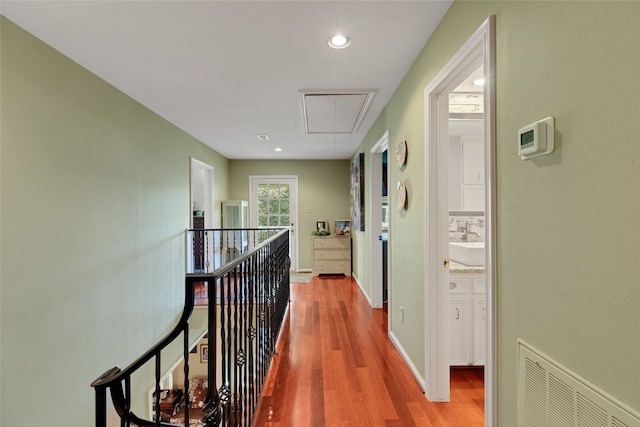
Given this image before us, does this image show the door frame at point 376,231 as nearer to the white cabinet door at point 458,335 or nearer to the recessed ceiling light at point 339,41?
the white cabinet door at point 458,335

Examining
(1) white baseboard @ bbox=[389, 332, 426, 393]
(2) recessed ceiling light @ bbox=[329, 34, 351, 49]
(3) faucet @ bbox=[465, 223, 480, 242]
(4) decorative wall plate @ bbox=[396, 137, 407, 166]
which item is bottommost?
(1) white baseboard @ bbox=[389, 332, 426, 393]

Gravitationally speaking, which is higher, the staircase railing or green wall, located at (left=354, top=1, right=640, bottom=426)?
green wall, located at (left=354, top=1, right=640, bottom=426)

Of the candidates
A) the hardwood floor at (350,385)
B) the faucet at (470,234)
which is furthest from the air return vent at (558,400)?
the faucet at (470,234)

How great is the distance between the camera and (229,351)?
4.16ft

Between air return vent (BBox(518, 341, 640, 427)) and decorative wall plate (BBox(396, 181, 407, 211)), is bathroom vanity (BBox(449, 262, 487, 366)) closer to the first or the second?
decorative wall plate (BBox(396, 181, 407, 211))

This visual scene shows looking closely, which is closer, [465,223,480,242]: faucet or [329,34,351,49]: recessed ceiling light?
[329,34,351,49]: recessed ceiling light

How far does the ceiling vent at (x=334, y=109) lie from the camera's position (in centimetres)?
273

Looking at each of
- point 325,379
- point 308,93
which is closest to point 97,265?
point 325,379

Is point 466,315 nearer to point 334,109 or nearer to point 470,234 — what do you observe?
point 470,234

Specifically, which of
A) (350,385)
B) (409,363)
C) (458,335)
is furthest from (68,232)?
(458,335)

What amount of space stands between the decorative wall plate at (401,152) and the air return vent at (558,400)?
164 cm

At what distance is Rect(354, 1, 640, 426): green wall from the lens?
69cm

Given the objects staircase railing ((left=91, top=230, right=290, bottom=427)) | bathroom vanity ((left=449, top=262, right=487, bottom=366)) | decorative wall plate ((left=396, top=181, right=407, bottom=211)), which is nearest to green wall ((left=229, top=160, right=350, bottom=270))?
staircase railing ((left=91, top=230, right=290, bottom=427))

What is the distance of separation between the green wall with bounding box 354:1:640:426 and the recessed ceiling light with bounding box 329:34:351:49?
76 centimetres
